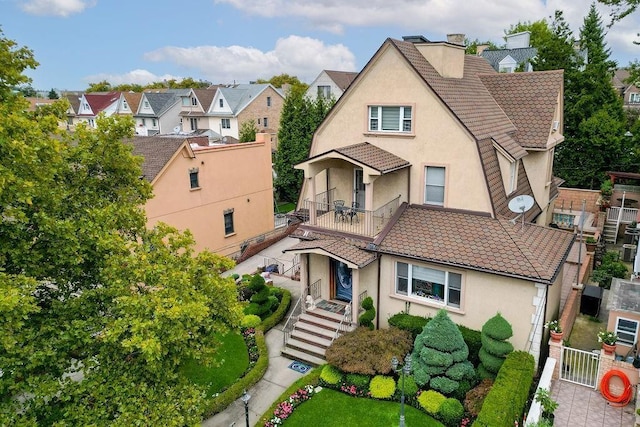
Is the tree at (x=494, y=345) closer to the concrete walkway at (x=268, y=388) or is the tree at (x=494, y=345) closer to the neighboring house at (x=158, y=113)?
the concrete walkway at (x=268, y=388)

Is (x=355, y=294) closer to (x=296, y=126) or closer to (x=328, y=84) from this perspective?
(x=296, y=126)

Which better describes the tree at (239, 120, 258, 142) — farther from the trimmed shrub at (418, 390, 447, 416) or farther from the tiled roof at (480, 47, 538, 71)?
the trimmed shrub at (418, 390, 447, 416)

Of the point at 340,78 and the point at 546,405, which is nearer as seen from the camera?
the point at 546,405

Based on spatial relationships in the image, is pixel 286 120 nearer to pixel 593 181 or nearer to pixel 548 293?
pixel 593 181

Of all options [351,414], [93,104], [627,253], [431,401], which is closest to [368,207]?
[431,401]

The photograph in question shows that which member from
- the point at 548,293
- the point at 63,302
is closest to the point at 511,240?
the point at 548,293

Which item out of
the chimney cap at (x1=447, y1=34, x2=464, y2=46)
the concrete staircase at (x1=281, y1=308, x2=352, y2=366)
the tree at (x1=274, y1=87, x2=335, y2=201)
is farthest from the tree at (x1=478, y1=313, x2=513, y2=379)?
the tree at (x1=274, y1=87, x2=335, y2=201)
